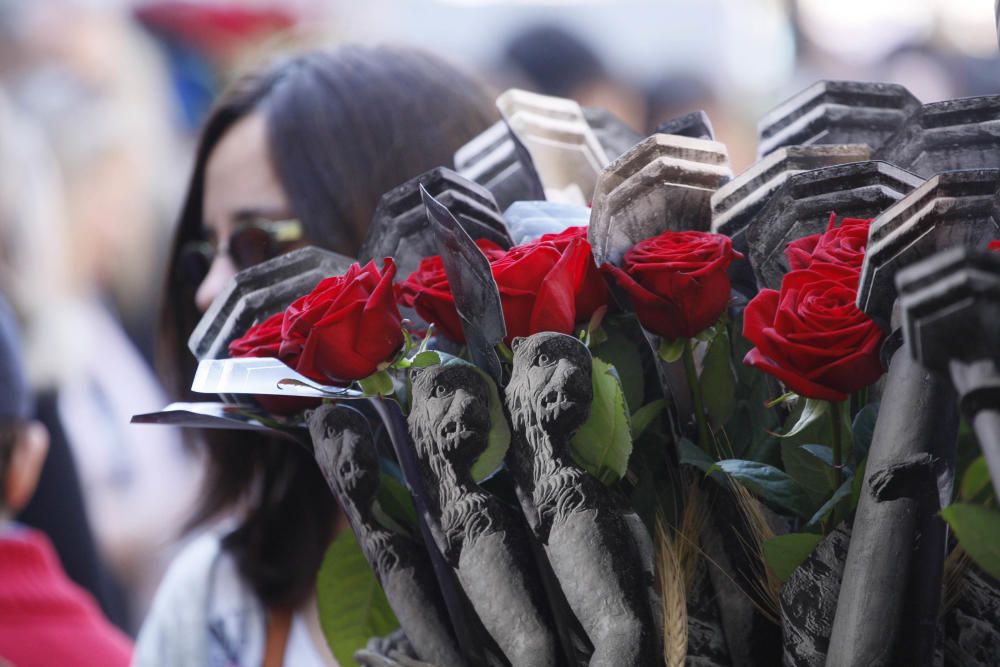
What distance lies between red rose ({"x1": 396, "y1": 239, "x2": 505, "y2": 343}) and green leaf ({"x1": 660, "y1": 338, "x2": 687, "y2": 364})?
94 millimetres

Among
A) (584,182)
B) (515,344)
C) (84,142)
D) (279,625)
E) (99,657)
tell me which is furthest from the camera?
(84,142)

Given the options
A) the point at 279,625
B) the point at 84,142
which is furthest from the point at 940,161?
the point at 84,142

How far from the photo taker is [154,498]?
1.95m

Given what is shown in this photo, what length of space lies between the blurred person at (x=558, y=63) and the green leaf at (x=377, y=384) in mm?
1704

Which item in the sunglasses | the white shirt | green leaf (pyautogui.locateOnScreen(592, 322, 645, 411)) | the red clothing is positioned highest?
green leaf (pyautogui.locateOnScreen(592, 322, 645, 411))

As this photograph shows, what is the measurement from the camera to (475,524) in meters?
0.46

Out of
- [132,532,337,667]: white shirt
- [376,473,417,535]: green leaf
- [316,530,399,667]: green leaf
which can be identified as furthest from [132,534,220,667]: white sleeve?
[376,473,417,535]: green leaf

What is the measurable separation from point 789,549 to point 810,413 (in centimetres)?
6

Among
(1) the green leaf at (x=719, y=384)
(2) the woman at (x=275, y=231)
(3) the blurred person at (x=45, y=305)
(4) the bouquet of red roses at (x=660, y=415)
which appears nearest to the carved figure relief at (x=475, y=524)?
(4) the bouquet of red roses at (x=660, y=415)

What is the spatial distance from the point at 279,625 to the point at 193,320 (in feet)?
1.08

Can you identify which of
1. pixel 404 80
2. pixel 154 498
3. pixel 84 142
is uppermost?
pixel 404 80

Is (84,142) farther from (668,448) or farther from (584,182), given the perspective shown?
(668,448)

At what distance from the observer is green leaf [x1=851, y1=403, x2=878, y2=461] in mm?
422

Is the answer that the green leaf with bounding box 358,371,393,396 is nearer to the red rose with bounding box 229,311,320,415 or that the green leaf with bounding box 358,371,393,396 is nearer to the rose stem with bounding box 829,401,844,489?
the red rose with bounding box 229,311,320,415
